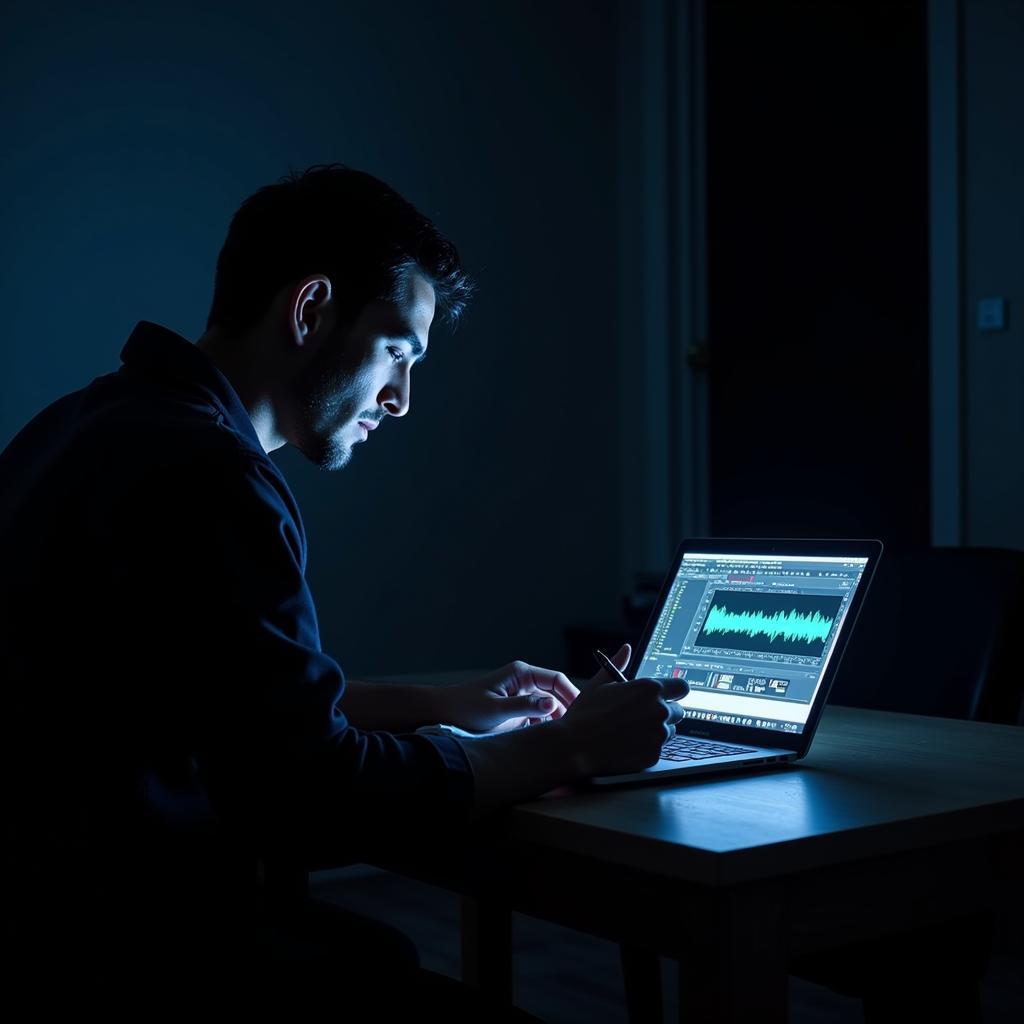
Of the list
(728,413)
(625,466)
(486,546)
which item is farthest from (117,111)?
(728,413)

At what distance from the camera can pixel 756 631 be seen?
60.2 inches

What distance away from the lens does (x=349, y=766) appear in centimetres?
113

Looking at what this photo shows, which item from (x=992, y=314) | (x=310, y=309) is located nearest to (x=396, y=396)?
(x=310, y=309)

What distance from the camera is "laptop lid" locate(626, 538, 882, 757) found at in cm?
143

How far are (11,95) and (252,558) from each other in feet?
8.44

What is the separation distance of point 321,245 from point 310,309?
7 cm

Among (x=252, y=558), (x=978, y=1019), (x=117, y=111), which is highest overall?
(x=117, y=111)

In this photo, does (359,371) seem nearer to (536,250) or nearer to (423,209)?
(423,209)

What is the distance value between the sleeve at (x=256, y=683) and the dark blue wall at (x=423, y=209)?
231cm

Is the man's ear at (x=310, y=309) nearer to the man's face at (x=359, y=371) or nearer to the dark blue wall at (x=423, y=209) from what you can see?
the man's face at (x=359, y=371)

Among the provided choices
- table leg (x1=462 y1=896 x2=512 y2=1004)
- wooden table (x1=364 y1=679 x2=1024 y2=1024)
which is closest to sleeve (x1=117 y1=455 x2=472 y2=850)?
wooden table (x1=364 y1=679 x2=1024 y2=1024)

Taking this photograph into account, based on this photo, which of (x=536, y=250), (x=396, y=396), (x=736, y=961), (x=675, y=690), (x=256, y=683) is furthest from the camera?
(x=536, y=250)

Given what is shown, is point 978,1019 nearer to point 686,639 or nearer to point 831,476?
point 686,639

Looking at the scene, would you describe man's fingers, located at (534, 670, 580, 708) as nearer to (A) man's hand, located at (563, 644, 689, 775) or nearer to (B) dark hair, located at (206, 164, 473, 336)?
(A) man's hand, located at (563, 644, 689, 775)
